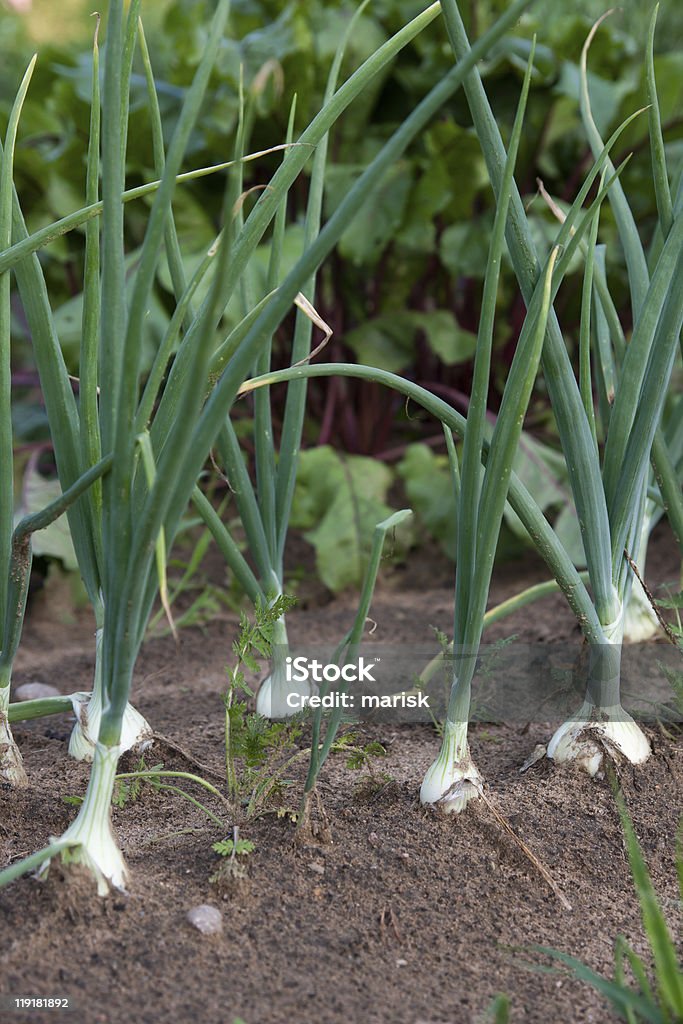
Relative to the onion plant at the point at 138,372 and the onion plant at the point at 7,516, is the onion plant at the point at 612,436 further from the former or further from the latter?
the onion plant at the point at 7,516

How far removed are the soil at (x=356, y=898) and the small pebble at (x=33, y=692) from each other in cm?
20

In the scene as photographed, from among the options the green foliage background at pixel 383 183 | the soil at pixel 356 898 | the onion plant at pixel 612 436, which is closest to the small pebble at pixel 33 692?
the soil at pixel 356 898

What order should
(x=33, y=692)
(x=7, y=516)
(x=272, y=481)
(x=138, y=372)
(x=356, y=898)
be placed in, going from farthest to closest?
(x=33, y=692) < (x=272, y=481) < (x=7, y=516) < (x=356, y=898) < (x=138, y=372)

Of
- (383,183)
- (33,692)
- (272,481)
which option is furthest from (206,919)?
(383,183)

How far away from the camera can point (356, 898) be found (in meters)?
0.82

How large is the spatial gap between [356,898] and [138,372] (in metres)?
0.46

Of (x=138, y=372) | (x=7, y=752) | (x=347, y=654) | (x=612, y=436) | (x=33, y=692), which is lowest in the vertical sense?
(x=33, y=692)

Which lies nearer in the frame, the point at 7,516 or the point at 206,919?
the point at 206,919

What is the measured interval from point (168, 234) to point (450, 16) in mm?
329

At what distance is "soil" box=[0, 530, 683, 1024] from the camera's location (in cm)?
71

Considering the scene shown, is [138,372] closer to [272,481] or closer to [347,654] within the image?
[347,654]

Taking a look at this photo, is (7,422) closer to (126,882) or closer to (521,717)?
(126,882)

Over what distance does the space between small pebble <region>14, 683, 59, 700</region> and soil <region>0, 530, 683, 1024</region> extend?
199 millimetres

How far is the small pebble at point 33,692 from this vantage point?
4.58 ft
